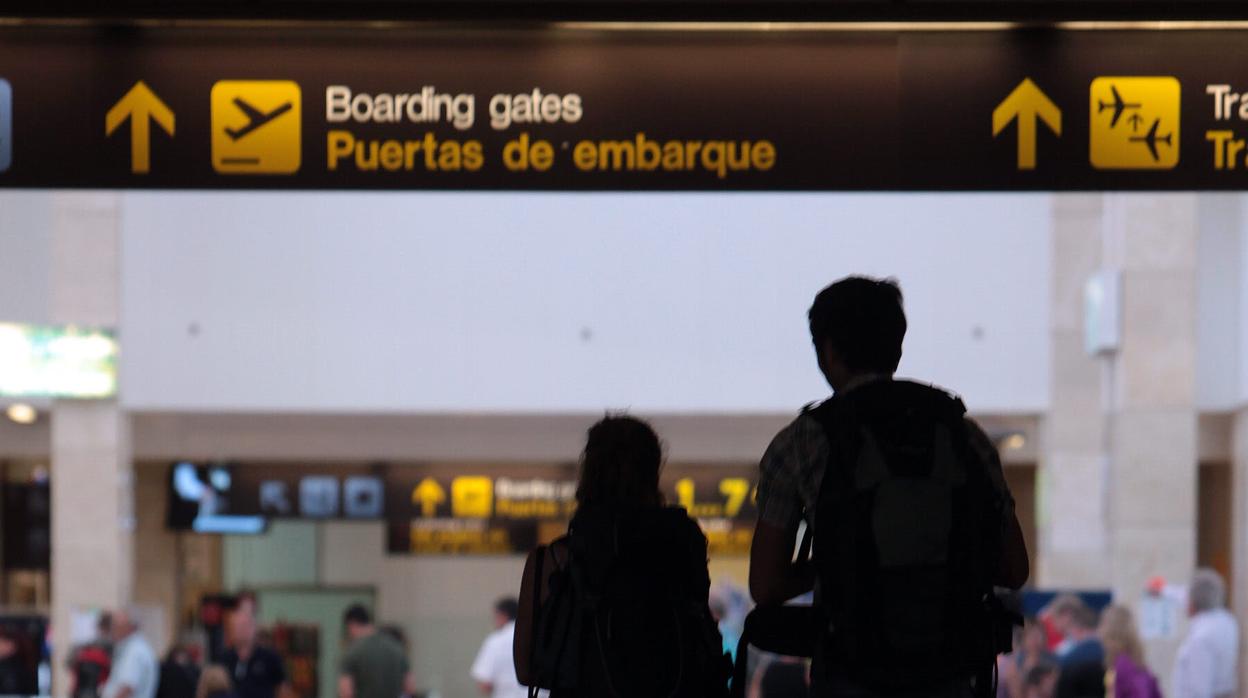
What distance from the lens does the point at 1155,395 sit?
1518 centimetres

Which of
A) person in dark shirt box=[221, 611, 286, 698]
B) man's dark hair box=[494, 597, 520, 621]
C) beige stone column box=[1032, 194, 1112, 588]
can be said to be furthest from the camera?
beige stone column box=[1032, 194, 1112, 588]

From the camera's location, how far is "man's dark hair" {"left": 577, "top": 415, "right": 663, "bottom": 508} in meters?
3.65

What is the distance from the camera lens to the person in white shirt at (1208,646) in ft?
35.3

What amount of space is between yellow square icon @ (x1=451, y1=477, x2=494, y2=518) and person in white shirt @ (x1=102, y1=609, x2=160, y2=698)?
511 cm

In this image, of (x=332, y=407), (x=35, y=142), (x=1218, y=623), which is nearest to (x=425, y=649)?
(x=332, y=407)

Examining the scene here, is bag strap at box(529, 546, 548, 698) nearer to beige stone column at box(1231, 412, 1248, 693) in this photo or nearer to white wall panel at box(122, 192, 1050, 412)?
white wall panel at box(122, 192, 1050, 412)

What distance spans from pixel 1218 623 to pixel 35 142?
813 centimetres

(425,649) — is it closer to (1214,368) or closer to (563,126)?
(1214,368)

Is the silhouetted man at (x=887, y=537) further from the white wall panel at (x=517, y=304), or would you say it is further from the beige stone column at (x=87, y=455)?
the beige stone column at (x=87, y=455)

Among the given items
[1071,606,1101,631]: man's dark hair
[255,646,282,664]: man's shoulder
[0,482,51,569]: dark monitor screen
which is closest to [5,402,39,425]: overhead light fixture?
[0,482,51,569]: dark monitor screen

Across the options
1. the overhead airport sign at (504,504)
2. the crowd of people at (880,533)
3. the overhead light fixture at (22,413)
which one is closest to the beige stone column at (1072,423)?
the overhead airport sign at (504,504)

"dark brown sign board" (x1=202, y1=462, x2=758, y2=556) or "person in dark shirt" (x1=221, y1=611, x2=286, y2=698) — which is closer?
"person in dark shirt" (x1=221, y1=611, x2=286, y2=698)

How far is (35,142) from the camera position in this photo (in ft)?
16.5

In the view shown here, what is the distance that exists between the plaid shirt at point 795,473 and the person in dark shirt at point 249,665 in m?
9.01
